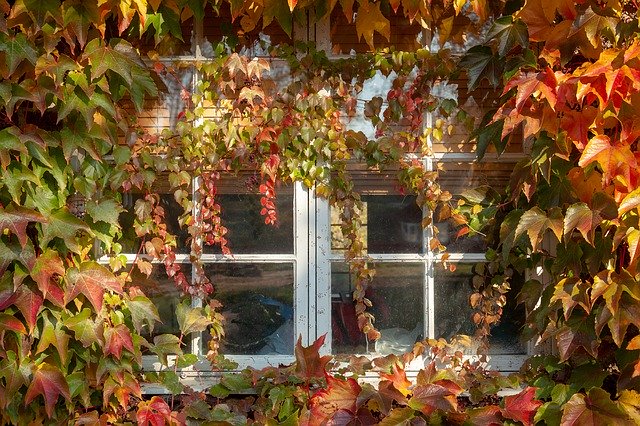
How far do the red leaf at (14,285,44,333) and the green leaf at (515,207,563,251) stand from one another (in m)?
1.47

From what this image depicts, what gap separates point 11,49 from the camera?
6.65 ft

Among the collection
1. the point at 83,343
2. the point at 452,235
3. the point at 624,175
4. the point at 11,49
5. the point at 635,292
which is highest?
the point at 11,49

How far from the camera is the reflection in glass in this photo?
2.47 m

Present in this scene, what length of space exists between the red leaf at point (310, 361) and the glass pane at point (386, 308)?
32 cm

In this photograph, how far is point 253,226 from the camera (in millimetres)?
2473

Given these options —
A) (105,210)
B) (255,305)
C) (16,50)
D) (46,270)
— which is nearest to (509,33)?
(255,305)

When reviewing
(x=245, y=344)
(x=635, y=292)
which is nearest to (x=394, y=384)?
(x=245, y=344)

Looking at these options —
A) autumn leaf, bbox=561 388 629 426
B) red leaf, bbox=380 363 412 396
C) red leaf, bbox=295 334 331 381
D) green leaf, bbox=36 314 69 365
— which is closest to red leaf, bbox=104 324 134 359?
green leaf, bbox=36 314 69 365

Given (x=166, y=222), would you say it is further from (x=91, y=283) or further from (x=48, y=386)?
(x=48, y=386)

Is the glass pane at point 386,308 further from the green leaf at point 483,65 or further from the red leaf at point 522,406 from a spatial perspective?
the green leaf at point 483,65

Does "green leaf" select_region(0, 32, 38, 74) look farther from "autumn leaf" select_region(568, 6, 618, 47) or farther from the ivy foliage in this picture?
"autumn leaf" select_region(568, 6, 618, 47)

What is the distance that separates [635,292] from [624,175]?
0.34 meters

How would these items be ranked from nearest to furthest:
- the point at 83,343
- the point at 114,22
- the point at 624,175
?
the point at 624,175 < the point at 83,343 < the point at 114,22

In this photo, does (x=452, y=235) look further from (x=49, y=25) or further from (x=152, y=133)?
(x=49, y=25)
